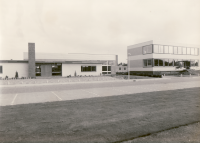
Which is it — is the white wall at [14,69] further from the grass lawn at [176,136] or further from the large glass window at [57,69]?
the grass lawn at [176,136]

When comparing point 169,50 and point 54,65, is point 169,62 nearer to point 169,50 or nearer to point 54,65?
point 169,50

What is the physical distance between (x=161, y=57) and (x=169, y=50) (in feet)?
12.6

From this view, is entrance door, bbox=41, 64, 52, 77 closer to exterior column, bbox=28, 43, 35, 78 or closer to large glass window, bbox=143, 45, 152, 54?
exterior column, bbox=28, 43, 35, 78

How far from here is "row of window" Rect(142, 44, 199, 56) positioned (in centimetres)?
3772

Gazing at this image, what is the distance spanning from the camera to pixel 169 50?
39.4 metres

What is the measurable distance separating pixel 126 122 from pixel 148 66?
3482cm

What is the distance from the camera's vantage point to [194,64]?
42938 millimetres

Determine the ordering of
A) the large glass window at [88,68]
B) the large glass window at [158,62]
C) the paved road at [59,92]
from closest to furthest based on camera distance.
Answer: the paved road at [59,92] → the large glass window at [88,68] → the large glass window at [158,62]

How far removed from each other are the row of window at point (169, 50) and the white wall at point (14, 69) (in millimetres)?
28525

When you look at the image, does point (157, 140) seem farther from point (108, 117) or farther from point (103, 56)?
point (103, 56)

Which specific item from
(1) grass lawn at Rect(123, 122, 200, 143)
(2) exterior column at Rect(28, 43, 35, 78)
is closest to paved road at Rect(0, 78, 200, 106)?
(1) grass lawn at Rect(123, 122, 200, 143)

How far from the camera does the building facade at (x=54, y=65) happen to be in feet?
93.1

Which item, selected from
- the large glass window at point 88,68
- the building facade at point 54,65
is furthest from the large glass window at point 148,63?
the large glass window at point 88,68

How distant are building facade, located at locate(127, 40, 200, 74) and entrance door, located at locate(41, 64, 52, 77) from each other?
1895 centimetres
